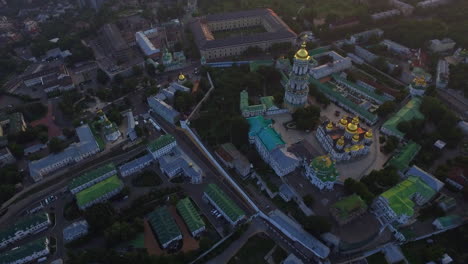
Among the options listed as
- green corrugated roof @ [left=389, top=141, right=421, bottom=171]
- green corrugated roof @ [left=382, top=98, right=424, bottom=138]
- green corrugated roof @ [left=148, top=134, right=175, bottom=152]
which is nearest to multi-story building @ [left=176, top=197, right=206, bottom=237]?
green corrugated roof @ [left=148, top=134, right=175, bottom=152]

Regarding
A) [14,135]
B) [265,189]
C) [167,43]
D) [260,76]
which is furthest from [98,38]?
[265,189]

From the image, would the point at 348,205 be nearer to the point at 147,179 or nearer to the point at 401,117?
the point at 401,117

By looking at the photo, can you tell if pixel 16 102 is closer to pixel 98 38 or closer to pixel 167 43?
pixel 98 38

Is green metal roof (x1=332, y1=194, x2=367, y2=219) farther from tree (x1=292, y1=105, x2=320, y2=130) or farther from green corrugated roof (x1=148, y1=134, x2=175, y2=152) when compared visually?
green corrugated roof (x1=148, y1=134, x2=175, y2=152)

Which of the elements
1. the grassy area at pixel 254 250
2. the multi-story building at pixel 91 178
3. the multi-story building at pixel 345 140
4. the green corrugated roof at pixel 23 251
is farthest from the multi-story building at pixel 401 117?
the green corrugated roof at pixel 23 251

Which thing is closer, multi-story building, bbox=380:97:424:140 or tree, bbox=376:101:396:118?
A: multi-story building, bbox=380:97:424:140

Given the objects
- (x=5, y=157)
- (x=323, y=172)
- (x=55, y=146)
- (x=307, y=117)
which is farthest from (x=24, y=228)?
(x=307, y=117)

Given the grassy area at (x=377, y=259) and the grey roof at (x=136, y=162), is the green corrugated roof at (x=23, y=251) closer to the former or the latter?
the grey roof at (x=136, y=162)
